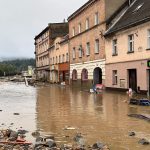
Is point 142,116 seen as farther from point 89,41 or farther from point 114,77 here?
point 89,41

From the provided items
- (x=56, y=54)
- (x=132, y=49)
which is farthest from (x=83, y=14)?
(x=56, y=54)

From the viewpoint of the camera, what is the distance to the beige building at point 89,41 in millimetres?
40000

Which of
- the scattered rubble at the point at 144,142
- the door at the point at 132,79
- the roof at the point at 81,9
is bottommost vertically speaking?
the scattered rubble at the point at 144,142

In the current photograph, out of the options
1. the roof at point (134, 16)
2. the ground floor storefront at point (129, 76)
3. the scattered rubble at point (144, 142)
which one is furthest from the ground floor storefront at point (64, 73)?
the scattered rubble at point (144, 142)

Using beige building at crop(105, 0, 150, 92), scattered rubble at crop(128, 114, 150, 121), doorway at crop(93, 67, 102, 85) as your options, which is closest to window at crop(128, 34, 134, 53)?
beige building at crop(105, 0, 150, 92)

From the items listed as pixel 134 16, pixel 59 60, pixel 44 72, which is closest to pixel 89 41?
pixel 134 16

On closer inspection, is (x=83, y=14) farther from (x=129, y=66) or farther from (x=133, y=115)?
(x=133, y=115)

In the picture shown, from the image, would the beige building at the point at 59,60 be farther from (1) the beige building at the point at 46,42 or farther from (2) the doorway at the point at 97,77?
(2) the doorway at the point at 97,77

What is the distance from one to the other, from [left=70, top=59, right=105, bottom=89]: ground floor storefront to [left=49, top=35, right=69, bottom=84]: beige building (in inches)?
215

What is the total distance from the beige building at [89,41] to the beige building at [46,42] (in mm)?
21869

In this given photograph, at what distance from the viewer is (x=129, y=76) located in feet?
110

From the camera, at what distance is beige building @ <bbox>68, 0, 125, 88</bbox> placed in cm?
4000

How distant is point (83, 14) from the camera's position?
47.3 m

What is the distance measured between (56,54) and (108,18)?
96.0 feet
